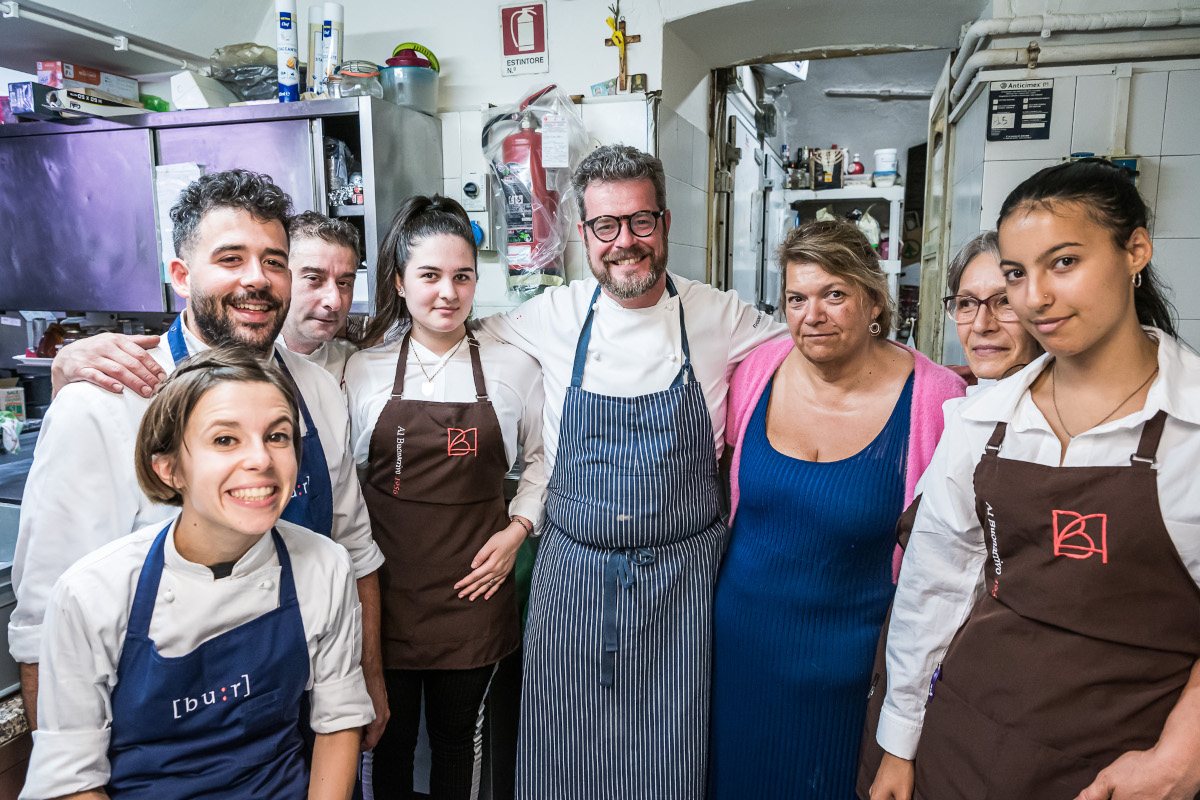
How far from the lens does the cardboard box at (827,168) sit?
530cm

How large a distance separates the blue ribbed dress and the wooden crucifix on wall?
71.3 inches

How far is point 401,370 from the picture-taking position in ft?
5.85

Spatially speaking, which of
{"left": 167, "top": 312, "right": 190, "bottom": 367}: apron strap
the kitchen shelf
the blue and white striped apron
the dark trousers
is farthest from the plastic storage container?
the kitchen shelf

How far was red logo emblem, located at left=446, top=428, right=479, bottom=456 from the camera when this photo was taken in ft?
5.70

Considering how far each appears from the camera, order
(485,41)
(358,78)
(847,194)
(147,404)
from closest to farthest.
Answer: (147,404) → (358,78) → (485,41) → (847,194)

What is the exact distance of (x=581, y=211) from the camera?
1.88 metres

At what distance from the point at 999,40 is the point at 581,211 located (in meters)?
1.78

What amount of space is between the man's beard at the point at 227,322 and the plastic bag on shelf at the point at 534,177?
163cm

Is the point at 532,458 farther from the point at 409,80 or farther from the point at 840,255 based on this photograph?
the point at 409,80

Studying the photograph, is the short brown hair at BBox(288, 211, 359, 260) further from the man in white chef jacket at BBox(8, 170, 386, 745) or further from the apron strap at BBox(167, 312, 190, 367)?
the apron strap at BBox(167, 312, 190, 367)

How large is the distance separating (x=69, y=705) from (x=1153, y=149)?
3251mm

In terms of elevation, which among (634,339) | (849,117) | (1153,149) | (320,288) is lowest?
(634,339)

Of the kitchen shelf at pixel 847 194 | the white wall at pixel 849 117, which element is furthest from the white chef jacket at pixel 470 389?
the white wall at pixel 849 117

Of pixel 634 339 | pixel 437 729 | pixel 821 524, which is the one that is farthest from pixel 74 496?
pixel 821 524
